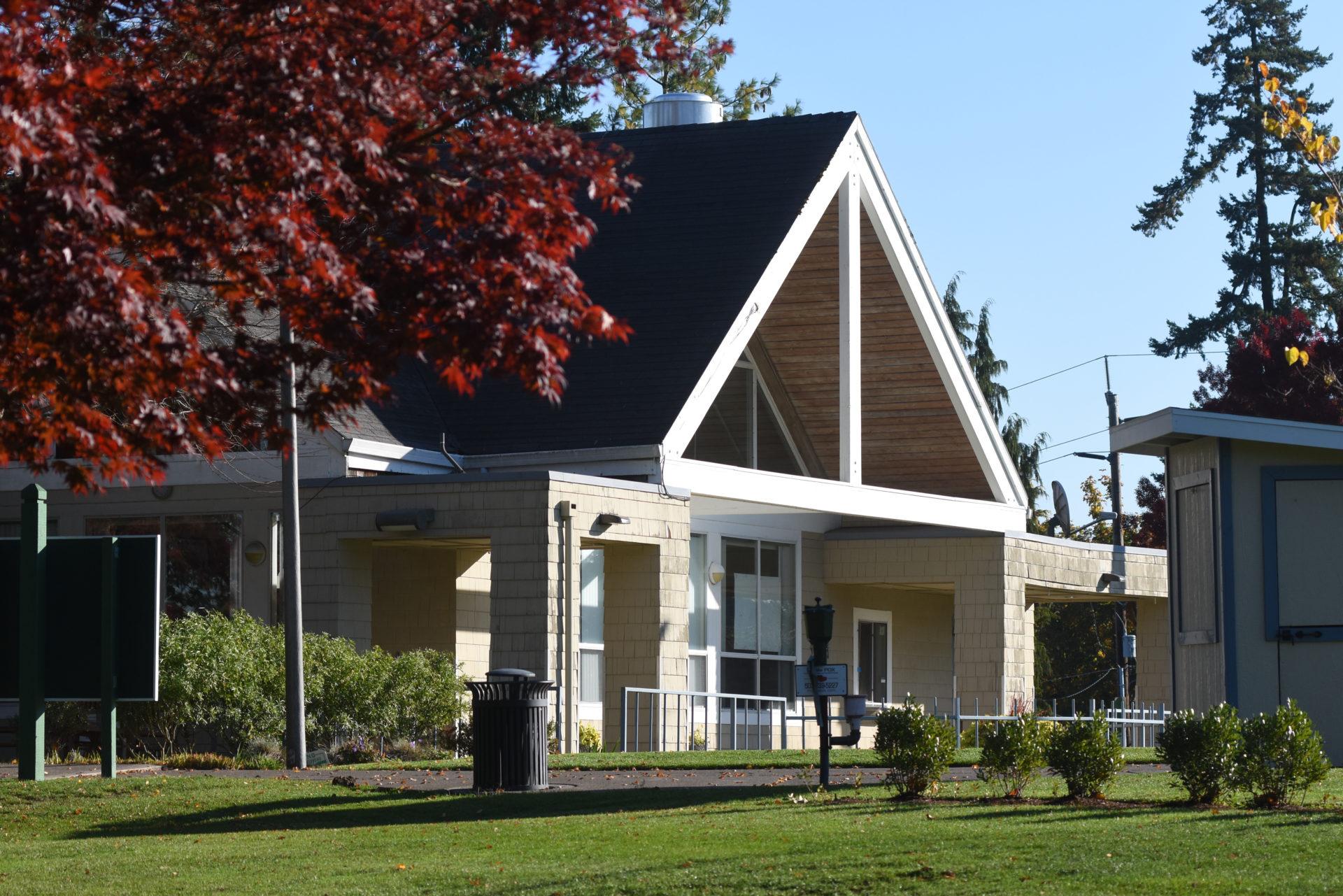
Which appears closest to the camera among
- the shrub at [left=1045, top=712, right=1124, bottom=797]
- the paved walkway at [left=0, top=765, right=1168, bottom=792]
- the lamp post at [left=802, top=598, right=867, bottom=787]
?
the shrub at [left=1045, top=712, right=1124, bottom=797]

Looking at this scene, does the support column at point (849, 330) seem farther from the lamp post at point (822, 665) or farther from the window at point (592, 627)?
the lamp post at point (822, 665)

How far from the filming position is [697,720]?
2533 cm

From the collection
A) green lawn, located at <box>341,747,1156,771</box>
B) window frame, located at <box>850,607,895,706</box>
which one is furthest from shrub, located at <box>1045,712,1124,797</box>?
window frame, located at <box>850,607,895,706</box>

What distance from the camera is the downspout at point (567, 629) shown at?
69.9 ft

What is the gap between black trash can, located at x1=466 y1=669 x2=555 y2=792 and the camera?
16047 millimetres

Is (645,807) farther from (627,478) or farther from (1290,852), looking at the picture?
(627,478)

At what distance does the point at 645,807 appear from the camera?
1446 centimetres

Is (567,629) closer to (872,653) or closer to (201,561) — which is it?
(201,561)

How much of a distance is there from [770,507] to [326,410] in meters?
17.3

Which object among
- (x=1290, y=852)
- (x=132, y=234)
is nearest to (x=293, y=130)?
(x=132, y=234)

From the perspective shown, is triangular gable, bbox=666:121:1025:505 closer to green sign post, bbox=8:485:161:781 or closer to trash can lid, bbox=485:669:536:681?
trash can lid, bbox=485:669:536:681

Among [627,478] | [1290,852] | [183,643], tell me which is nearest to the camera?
[1290,852]

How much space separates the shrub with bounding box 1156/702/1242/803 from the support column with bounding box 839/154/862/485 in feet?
40.7

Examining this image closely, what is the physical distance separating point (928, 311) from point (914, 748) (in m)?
13.3
